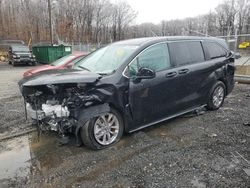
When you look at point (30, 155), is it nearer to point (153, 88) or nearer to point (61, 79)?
point (61, 79)

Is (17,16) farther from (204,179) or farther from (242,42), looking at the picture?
(204,179)

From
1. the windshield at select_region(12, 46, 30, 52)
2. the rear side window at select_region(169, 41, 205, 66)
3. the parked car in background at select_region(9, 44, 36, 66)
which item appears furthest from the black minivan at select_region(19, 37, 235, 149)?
the windshield at select_region(12, 46, 30, 52)

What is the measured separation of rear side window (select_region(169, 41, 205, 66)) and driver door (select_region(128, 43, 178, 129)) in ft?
0.61

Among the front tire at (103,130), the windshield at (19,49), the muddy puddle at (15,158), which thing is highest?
the windshield at (19,49)

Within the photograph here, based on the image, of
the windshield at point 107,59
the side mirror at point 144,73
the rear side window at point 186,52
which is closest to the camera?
the side mirror at point 144,73

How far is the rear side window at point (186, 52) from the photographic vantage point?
4.50m

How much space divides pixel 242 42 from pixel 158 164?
15.6 m

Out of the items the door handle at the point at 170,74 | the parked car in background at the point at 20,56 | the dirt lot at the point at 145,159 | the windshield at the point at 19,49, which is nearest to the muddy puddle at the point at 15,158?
the dirt lot at the point at 145,159

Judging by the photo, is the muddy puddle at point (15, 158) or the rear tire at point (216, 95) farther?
the rear tire at point (216, 95)

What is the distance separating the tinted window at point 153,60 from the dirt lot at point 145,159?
1.20m

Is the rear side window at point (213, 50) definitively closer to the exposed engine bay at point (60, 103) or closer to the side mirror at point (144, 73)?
the side mirror at point (144, 73)

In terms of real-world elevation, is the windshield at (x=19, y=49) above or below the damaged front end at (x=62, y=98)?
above

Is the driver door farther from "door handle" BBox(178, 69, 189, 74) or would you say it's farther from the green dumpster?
the green dumpster

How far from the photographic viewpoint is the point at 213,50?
17.7 feet
